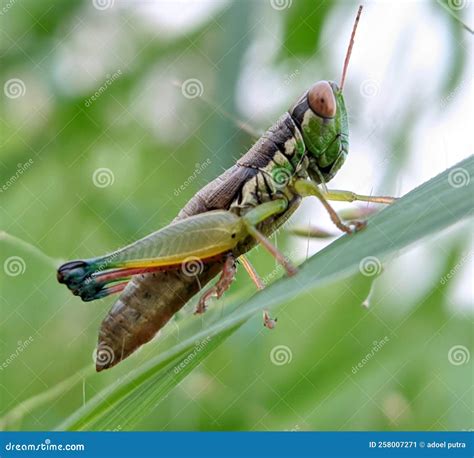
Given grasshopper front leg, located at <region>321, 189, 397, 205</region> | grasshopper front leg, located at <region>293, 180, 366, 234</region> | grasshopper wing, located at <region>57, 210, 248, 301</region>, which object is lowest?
grasshopper wing, located at <region>57, 210, 248, 301</region>

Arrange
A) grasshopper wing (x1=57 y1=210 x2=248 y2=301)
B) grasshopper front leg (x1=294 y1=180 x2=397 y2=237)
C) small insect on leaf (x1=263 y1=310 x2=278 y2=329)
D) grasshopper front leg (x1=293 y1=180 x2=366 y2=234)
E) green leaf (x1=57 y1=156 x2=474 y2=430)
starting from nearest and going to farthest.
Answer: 1. green leaf (x1=57 y1=156 x2=474 y2=430)
2. grasshopper front leg (x1=293 y1=180 x2=366 y2=234)
3. grasshopper wing (x1=57 y1=210 x2=248 y2=301)
4. grasshopper front leg (x1=294 y1=180 x2=397 y2=237)
5. small insect on leaf (x1=263 y1=310 x2=278 y2=329)

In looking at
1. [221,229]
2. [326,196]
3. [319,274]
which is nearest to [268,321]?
[221,229]

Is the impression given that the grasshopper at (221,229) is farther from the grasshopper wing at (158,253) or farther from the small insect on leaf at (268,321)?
the small insect on leaf at (268,321)

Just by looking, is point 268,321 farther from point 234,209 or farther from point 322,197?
point 322,197

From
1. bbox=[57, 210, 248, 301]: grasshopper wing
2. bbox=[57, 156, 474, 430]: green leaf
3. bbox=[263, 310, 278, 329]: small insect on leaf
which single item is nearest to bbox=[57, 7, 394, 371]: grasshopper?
bbox=[57, 210, 248, 301]: grasshopper wing

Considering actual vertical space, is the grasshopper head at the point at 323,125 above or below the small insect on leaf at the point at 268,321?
above

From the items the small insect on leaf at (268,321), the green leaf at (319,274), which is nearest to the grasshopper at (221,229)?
the small insect on leaf at (268,321)

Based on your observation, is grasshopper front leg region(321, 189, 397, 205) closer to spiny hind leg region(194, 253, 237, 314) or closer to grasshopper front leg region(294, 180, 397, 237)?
grasshopper front leg region(294, 180, 397, 237)
